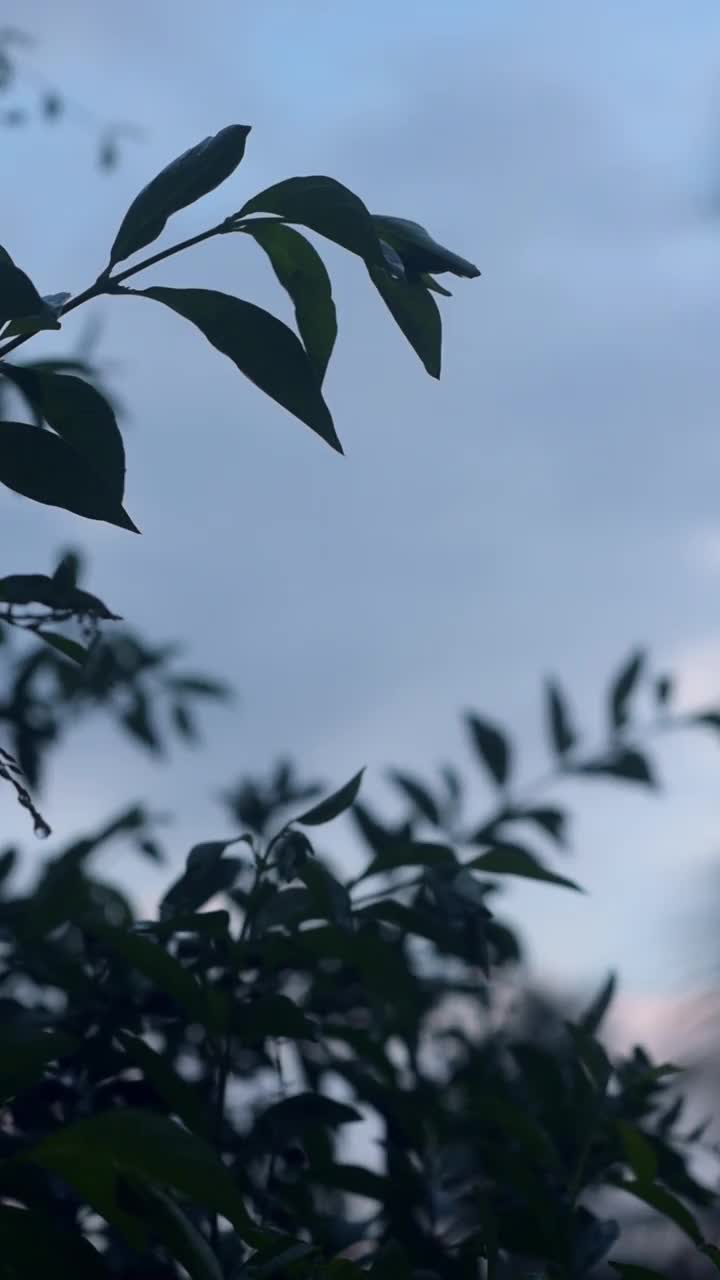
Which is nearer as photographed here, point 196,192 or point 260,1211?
point 196,192

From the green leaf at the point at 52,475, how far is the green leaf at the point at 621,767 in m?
1.47

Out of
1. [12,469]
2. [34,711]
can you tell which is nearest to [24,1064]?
[12,469]

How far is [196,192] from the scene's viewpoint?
912 mm

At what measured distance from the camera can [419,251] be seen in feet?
3.05

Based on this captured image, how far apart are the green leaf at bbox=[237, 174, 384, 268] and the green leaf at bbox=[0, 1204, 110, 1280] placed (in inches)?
21.6

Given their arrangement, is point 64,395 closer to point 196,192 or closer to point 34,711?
point 196,192

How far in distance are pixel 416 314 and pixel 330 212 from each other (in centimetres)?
9

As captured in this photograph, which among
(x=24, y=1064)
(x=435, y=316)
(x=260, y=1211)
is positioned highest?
(x=435, y=316)

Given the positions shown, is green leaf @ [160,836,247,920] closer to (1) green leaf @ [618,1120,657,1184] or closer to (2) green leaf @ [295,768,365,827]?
(2) green leaf @ [295,768,365,827]

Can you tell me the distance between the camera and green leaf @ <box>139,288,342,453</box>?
0.90 meters

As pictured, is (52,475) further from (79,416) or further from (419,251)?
(419,251)

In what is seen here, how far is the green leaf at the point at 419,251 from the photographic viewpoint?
0.91 meters

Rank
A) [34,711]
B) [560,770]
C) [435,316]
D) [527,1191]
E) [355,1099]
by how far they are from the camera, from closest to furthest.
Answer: [435,316]
[527,1191]
[355,1099]
[560,770]
[34,711]

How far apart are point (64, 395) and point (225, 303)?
105 millimetres
